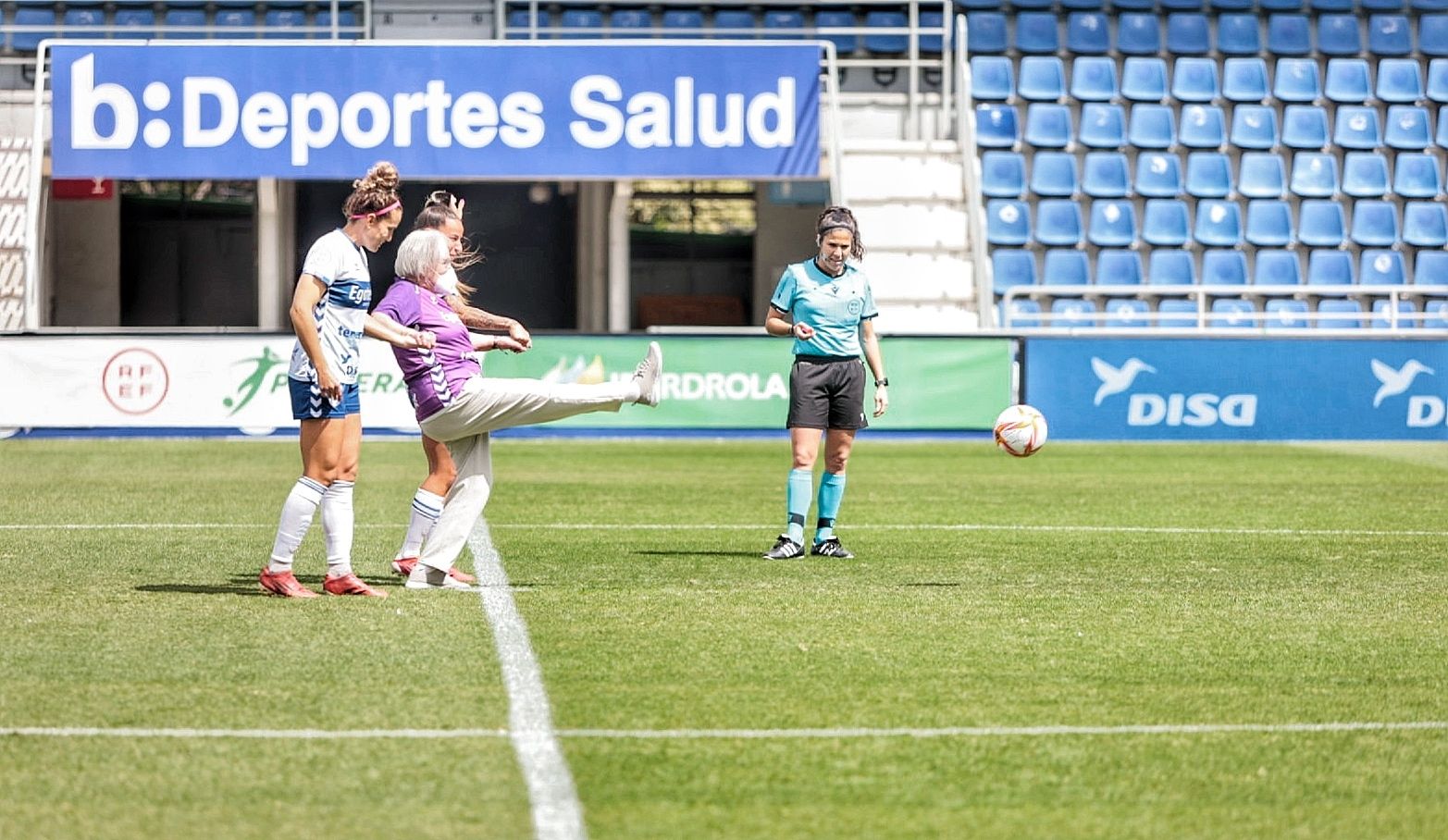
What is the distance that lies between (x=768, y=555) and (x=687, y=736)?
4700mm

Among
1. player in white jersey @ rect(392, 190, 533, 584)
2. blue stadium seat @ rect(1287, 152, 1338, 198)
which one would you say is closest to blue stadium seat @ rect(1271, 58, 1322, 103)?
blue stadium seat @ rect(1287, 152, 1338, 198)

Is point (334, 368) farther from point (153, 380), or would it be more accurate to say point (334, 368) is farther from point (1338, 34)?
point (1338, 34)

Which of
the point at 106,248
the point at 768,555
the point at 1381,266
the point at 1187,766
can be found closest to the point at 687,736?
the point at 1187,766

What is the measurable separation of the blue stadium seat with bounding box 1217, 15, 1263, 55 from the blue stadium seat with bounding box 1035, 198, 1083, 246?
3758mm

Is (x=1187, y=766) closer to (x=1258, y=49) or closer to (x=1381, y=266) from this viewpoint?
(x=1381, y=266)

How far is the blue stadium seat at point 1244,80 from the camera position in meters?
26.2

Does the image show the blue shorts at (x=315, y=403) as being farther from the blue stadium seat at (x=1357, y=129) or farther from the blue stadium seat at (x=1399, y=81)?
the blue stadium seat at (x=1399, y=81)

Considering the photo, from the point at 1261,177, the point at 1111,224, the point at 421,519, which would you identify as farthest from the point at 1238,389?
the point at 421,519

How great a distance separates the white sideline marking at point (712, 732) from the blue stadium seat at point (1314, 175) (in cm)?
2065

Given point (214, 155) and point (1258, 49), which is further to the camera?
point (1258, 49)

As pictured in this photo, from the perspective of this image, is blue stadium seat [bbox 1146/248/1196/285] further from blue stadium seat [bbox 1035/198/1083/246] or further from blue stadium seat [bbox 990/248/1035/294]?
blue stadium seat [bbox 990/248/1035/294]

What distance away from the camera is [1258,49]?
26.8m

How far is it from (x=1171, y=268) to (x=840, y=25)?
17.7 feet

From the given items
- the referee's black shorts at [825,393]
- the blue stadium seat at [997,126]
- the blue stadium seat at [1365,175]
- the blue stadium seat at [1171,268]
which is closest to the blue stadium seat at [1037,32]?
the blue stadium seat at [997,126]
